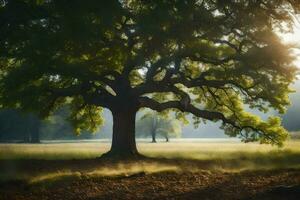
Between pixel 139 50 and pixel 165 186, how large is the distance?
8721 mm

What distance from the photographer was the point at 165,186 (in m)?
14.0

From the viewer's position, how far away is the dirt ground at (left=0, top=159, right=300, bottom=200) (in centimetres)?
1205

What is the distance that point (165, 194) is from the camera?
491 inches

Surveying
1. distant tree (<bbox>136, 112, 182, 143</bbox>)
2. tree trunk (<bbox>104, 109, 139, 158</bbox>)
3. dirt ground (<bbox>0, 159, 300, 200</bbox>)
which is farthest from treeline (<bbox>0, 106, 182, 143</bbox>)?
dirt ground (<bbox>0, 159, 300, 200</bbox>)

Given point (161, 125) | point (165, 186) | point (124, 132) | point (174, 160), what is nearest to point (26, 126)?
point (161, 125)

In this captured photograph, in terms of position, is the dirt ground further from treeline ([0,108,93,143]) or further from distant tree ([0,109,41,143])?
distant tree ([0,109,41,143])

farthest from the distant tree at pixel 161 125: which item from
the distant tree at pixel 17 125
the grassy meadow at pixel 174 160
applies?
the grassy meadow at pixel 174 160

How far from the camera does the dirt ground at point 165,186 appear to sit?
12047 mm

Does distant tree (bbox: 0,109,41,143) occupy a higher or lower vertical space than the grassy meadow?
higher

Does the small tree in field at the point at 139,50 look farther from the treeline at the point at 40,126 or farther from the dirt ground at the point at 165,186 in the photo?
the treeline at the point at 40,126

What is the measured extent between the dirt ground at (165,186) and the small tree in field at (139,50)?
620 centimetres

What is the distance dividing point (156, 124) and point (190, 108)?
199 feet

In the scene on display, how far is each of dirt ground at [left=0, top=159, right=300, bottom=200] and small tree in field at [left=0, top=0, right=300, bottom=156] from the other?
620 cm

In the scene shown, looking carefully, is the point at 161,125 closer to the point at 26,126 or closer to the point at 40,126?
the point at 40,126
